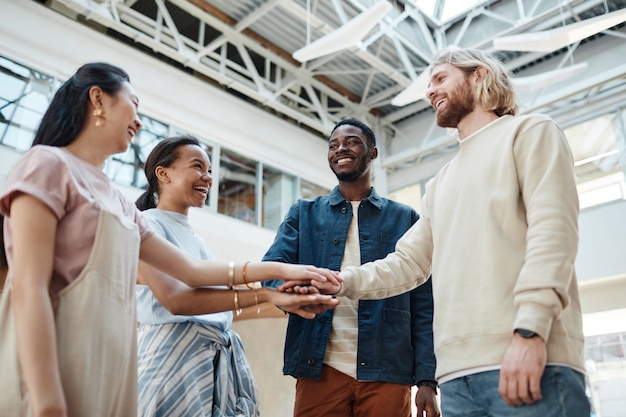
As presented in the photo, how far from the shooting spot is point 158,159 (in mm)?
2271

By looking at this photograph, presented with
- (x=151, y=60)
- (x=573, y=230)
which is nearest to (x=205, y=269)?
(x=573, y=230)

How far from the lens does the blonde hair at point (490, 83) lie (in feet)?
6.26

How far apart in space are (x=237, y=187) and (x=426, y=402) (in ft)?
25.0

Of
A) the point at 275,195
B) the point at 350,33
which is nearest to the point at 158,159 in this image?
the point at 350,33

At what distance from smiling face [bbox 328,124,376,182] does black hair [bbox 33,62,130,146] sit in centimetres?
117

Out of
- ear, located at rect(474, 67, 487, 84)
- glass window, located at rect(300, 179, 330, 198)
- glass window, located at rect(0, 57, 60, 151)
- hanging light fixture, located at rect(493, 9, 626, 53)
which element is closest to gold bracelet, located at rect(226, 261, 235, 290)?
ear, located at rect(474, 67, 487, 84)

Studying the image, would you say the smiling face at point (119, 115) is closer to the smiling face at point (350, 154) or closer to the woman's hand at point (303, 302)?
the woman's hand at point (303, 302)

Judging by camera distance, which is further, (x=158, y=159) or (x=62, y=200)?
(x=158, y=159)

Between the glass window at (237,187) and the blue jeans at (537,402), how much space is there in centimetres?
777

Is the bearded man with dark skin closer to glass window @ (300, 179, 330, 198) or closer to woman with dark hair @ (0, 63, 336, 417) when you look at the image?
woman with dark hair @ (0, 63, 336, 417)

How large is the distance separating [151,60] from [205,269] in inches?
295

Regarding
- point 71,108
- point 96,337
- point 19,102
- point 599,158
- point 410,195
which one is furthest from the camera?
point 410,195

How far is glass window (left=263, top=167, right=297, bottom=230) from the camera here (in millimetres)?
9789

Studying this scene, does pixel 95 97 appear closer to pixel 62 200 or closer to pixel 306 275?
pixel 62 200
